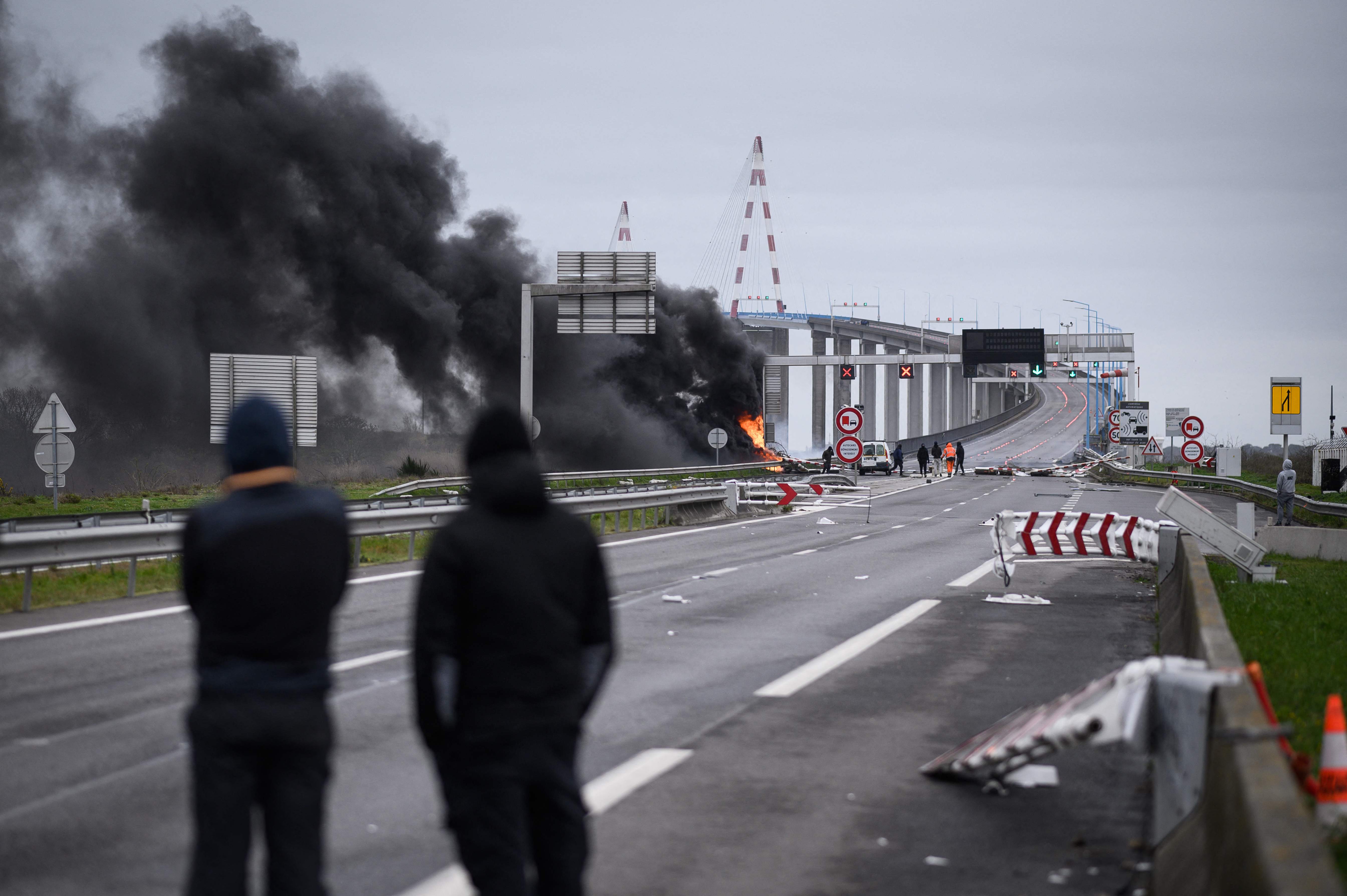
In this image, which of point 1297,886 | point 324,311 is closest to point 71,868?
point 1297,886

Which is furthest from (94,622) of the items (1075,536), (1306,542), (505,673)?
(1306,542)

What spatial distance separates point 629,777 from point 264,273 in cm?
4736

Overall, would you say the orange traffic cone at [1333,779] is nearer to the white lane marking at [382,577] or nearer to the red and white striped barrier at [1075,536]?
the red and white striped barrier at [1075,536]

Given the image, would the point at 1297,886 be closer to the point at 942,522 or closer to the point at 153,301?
the point at 942,522

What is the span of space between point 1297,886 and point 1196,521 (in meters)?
11.8

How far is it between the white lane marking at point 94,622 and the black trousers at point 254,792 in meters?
6.69

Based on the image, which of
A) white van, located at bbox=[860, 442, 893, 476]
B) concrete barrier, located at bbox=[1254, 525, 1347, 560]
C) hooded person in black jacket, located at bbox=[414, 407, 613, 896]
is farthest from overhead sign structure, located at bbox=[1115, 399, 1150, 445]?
hooded person in black jacket, located at bbox=[414, 407, 613, 896]

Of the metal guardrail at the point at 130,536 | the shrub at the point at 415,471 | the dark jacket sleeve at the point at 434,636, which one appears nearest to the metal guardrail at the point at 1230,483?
the metal guardrail at the point at 130,536

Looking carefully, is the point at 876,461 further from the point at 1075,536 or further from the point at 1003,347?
the point at 1075,536

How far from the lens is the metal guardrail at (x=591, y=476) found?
32812 mm

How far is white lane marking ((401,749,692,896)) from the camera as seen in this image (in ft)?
15.4

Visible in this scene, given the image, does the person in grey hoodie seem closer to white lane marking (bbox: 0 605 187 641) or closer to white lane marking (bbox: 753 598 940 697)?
white lane marking (bbox: 753 598 940 697)

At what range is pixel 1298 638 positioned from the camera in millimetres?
10180

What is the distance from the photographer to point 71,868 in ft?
16.0
